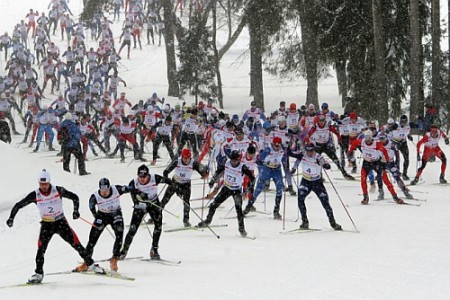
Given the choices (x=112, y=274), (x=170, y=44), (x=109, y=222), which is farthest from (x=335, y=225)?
(x=170, y=44)

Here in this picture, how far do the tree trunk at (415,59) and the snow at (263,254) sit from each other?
584 cm

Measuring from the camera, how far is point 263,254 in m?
12.0

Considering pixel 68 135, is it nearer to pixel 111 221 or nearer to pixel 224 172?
pixel 224 172

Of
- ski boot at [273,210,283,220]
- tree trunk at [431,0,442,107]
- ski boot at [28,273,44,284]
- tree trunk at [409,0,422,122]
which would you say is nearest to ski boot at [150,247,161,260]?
ski boot at [28,273,44,284]

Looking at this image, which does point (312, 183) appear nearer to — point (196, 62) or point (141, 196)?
point (141, 196)

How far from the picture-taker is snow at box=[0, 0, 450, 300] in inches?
384

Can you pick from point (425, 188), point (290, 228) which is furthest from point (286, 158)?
point (425, 188)

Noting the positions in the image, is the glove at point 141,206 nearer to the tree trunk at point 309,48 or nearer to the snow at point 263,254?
the snow at point 263,254

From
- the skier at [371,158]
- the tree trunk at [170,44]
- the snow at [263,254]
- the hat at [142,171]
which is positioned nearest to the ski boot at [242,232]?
the snow at [263,254]

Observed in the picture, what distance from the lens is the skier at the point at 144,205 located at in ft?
38.1

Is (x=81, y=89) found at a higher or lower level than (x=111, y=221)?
higher

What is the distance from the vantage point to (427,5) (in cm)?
2947

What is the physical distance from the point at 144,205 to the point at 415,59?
1625cm

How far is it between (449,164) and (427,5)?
392 inches
